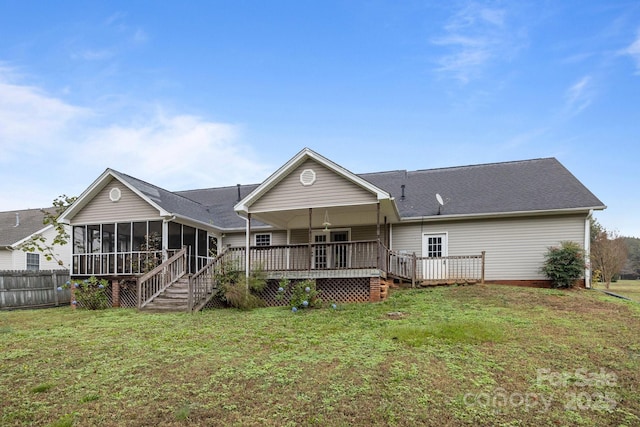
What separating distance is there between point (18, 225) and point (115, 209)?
13.1 m

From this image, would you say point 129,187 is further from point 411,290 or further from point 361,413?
point 361,413

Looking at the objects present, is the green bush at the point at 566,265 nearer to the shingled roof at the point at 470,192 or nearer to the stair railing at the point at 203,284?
the shingled roof at the point at 470,192

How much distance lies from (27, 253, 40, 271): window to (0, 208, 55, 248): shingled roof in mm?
1205

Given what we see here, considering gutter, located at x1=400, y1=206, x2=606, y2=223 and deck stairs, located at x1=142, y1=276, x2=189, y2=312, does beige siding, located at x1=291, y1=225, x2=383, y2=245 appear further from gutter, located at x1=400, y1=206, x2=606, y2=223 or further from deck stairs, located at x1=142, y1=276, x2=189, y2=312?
deck stairs, located at x1=142, y1=276, x2=189, y2=312

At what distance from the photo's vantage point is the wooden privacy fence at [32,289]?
1516 cm

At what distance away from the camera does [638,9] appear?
10.8 m

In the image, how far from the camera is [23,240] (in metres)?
21.8

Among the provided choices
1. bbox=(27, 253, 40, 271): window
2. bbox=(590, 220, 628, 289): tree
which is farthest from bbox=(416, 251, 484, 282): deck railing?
bbox=(27, 253, 40, 271): window

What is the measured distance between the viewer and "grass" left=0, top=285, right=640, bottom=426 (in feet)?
14.9

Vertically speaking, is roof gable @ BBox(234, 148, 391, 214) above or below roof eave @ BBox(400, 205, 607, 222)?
above

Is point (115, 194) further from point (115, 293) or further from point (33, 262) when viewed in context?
point (33, 262)

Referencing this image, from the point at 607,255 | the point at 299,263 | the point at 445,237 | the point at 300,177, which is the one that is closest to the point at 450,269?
the point at 445,237

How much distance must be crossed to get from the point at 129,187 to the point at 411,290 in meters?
10.9

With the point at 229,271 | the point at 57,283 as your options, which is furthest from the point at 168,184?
the point at 229,271
